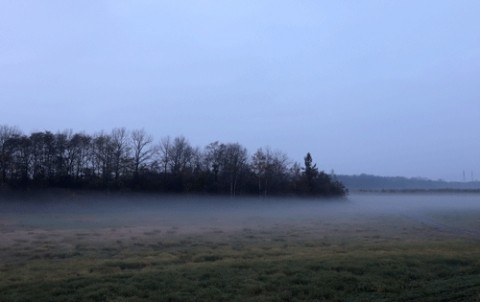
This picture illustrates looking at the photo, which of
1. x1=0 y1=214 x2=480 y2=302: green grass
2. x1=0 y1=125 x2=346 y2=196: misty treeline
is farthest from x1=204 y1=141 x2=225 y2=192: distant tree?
x1=0 y1=214 x2=480 y2=302: green grass

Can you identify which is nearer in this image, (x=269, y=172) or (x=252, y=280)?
(x=252, y=280)

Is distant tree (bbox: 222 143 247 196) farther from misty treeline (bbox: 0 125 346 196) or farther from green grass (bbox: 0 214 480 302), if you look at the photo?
green grass (bbox: 0 214 480 302)

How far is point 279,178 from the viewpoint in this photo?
109 metres

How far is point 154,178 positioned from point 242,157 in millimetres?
22308

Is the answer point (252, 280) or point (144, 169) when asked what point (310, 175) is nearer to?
point (144, 169)

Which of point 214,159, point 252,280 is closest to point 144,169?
point 214,159

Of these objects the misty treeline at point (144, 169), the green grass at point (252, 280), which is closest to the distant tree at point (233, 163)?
the misty treeline at point (144, 169)

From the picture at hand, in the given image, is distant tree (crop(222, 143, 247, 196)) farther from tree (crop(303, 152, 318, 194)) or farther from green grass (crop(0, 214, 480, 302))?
green grass (crop(0, 214, 480, 302))

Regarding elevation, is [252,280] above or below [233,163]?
below

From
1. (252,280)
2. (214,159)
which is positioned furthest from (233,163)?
(252,280)

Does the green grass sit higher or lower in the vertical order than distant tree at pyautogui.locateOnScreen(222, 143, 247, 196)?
lower

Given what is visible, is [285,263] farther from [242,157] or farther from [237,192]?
[242,157]

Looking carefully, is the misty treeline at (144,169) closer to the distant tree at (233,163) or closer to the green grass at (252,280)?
the distant tree at (233,163)

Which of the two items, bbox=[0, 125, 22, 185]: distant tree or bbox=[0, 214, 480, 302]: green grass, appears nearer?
bbox=[0, 214, 480, 302]: green grass
